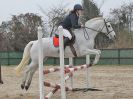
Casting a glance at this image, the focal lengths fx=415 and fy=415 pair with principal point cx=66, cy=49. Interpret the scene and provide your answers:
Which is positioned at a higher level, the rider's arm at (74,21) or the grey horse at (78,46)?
the rider's arm at (74,21)

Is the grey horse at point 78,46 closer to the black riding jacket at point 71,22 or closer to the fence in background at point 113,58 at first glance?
the black riding jacket at point 71,22

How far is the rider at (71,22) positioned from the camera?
10.3 m

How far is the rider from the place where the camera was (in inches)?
407

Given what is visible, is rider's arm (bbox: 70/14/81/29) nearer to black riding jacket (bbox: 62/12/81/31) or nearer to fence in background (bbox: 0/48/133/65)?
black riding jacket (bbox: 62/12/81/31)

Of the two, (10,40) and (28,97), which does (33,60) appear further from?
(10,40)

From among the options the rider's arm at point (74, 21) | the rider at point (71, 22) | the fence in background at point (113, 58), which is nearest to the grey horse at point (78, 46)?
the rider at point (71, 22)

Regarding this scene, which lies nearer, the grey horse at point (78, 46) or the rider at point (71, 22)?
the rider at point (71, 22)

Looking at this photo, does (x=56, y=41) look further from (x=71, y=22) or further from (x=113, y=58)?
(x=113, y=58)

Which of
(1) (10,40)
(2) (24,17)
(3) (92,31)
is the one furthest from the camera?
(2) (24,17)

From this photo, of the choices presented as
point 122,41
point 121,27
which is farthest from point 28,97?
point 121,27

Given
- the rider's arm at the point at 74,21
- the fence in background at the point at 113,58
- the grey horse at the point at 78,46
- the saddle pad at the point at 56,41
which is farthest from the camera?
the fence in background at the point at 113,58

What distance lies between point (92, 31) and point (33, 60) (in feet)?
5.76

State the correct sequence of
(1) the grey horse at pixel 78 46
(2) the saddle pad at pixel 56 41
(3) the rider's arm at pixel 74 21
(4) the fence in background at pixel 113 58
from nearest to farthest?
1. (3) the rider's arm at pixel 74 21
2. (2) the saddle pad at pixel 56 41
3. (1) the grey horse at pixel 78 46
4. (4) the fence in background at pixel 113 58

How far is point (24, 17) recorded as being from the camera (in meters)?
56.7
